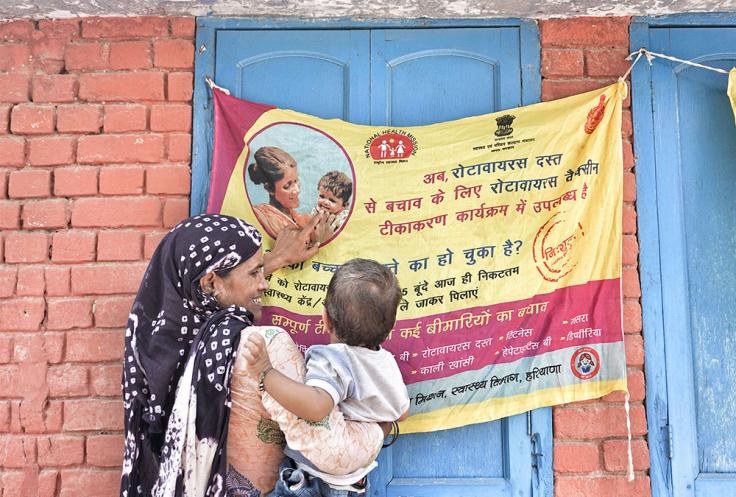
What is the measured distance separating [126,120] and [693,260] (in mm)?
2419

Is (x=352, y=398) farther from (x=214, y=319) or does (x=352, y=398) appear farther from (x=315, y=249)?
(x=315, y=249)

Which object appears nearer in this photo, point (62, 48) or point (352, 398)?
point (352, 398)

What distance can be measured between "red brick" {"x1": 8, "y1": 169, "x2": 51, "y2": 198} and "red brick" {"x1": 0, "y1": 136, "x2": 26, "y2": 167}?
56mm

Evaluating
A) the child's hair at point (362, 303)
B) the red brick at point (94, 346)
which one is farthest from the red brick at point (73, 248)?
the child's hair at point (362, 303)

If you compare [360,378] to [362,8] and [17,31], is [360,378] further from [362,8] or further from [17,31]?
[17,31]

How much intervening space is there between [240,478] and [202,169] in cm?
129

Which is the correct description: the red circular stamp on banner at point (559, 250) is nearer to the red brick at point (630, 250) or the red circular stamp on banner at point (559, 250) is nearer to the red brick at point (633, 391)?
the red brick at point (630, 250)

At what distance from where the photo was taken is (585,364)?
2631mm

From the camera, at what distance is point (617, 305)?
264 centimetres

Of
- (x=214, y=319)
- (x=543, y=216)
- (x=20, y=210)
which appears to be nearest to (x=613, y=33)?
(x=543, y=216)

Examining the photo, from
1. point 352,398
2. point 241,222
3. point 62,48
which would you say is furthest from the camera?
point 62,48

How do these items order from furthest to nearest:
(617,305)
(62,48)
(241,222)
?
1. (62,48)
2. (617,305)
3. (241,222)

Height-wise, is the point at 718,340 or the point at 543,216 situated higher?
the point at 543,216

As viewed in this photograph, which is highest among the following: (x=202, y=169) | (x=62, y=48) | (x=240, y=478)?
(x=62, y=48)
